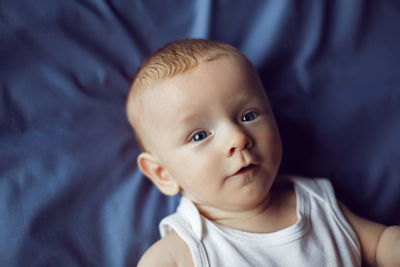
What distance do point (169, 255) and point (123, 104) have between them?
1.73ft

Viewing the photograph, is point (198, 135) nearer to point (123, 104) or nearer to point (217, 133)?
point (217, 133)

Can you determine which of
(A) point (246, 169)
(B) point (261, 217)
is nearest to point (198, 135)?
(A) point (246, 169)

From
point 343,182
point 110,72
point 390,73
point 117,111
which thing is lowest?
point 343,182

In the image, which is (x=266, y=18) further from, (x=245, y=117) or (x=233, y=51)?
(x=245, y=117)

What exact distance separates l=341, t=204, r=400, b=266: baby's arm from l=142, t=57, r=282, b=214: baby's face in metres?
0.34

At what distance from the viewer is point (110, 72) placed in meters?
1.28

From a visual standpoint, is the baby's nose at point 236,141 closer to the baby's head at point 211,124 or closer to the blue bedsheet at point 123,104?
the baby's head at point 211,124

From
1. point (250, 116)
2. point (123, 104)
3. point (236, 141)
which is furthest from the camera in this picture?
point (123, 104)

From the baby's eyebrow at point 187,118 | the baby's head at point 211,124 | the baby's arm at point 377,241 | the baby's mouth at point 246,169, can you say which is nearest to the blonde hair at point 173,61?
the baby's head at point 211,124

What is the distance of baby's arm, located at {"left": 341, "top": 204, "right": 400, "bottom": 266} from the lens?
108 centimetres

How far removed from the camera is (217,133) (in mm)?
1016

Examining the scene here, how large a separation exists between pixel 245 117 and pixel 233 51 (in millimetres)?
204

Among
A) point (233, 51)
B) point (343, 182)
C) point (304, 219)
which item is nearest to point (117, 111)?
point (233, 51)

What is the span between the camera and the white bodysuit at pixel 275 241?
3.41ft
